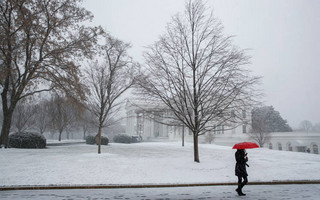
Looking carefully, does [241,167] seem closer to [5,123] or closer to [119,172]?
[119,172]

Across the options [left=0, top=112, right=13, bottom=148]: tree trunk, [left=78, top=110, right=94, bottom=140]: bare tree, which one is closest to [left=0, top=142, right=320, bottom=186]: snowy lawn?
[left=0, top=112, right=13, bottom=148]: tree trunk

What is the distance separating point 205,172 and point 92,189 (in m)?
5.70

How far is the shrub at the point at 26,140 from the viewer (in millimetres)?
18531

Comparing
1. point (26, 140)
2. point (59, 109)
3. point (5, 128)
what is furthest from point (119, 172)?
point (26, 140)

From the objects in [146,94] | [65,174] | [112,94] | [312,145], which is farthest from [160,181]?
[312,145]

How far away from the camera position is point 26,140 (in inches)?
739

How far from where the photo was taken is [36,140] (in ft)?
63.4

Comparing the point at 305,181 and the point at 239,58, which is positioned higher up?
the point at 239,58

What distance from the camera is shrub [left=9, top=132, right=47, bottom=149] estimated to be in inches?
730

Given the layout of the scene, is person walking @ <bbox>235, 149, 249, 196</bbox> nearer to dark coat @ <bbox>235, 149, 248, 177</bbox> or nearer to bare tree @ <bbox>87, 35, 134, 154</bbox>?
dark coat @ <bbox>235, 149, 248, 177</bbox>

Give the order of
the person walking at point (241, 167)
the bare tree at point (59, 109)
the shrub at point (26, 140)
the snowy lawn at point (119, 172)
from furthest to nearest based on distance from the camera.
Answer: the shrub at point (26, 140), the bare tree at point (59, 109), the snowy lawn at point (119, 172), the person walking at point (241, 167)

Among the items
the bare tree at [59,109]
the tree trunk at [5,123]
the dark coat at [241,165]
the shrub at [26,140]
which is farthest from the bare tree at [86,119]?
the dark coat at [241,165]

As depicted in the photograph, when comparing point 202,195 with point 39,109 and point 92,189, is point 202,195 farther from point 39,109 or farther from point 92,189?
point 39,109

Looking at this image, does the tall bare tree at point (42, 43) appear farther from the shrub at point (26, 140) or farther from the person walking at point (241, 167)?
the person walking at point (241, 167)
